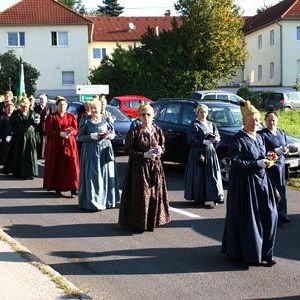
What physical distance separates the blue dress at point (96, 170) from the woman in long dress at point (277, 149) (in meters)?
2.66

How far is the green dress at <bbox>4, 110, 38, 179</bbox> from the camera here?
14.0 meters

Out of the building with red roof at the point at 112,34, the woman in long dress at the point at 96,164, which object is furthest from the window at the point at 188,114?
the building with red roof at the point at 112,34

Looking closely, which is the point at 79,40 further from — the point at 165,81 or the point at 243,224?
the point at 243,224

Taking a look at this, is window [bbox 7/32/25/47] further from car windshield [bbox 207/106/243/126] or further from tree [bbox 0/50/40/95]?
car windshield [bbox 207/106/243/126]

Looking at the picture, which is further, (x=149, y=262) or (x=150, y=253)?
(x=150, y=253)

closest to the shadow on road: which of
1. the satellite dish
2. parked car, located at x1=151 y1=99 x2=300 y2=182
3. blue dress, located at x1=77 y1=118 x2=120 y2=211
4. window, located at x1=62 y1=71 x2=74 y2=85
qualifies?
blue dress, located at x1=77 y1=118 x2=120 y2=211

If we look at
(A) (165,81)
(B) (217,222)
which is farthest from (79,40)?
(B) (217,222)

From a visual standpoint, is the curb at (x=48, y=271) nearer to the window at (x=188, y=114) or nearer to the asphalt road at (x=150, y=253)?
the asphalt road at (x=150, y=253)

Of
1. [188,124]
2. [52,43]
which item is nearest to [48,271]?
[188,124]

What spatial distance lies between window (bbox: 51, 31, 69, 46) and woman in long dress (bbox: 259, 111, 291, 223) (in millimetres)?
45825

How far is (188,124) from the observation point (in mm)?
14133

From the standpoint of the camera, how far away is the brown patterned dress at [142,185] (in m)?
8.58

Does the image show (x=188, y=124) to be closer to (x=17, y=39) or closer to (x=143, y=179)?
(x=143, y=179)

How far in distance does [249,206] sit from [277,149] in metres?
2.20
